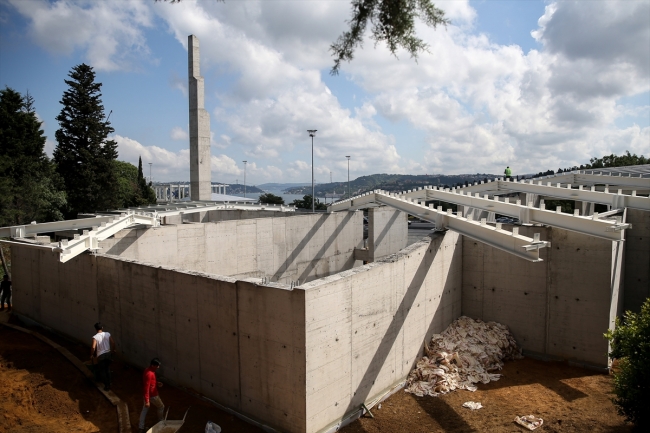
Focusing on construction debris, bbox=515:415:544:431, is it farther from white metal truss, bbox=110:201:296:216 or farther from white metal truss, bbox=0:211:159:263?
white metal truss, bbox=110:201:296:216

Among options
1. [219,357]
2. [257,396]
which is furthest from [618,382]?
[219,357]

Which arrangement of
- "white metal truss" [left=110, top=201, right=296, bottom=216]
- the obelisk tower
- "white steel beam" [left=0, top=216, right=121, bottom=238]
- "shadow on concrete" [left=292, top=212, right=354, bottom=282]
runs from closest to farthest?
"white steel beam" [left=0, top=216, right=121, bottom=238] < "white metal truss" [left=110, top=201, right=296, bottom=216] < "shadow on concrete" [left=292, top=212, right=354, bottom=282] < the obelisk tower

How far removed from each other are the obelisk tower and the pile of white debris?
19.4m

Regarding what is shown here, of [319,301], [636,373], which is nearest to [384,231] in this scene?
[319,301]

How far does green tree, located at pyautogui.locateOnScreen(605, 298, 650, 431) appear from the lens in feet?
23.7

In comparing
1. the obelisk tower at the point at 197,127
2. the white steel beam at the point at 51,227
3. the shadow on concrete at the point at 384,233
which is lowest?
the shadow on concrete at the point at 384,233

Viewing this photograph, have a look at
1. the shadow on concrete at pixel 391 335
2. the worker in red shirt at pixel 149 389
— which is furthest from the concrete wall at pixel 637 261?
the worker in red shirt at pixel 149 389

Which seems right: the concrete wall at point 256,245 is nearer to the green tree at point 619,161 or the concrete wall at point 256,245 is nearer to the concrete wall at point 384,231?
the concrete wall at point 384,231

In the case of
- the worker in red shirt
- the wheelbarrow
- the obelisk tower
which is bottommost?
the wheelbarrow

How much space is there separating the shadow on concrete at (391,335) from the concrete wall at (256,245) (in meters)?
4.98

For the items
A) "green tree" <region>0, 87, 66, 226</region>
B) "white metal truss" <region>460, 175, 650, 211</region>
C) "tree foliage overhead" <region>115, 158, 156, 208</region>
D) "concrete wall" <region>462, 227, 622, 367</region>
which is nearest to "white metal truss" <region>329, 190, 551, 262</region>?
"concrete wall" <region>462, 227, 622, 367</region>

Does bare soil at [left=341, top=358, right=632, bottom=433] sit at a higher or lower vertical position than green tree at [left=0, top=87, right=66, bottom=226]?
lower

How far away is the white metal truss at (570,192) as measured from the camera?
42.1ft

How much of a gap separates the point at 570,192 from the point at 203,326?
41.9 ft
